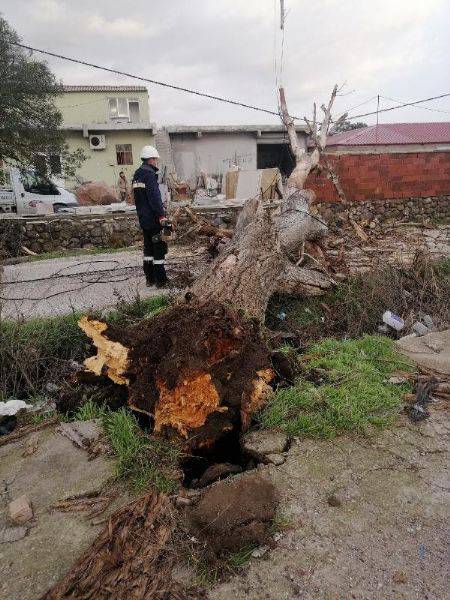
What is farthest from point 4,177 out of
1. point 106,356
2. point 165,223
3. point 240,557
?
point 240,557

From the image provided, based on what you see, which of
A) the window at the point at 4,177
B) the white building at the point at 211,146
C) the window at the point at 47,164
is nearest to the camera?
the window at the point at 47,164

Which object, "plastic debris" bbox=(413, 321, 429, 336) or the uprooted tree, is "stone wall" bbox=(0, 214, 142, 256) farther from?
"plastic debris" bbox=(413, 321, 429, 336)

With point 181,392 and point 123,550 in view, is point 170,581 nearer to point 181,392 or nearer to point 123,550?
point 123,550

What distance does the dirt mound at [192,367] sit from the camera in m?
2.72

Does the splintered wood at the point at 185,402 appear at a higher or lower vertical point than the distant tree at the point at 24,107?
lower

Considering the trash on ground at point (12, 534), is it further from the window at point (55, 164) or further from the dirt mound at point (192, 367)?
the window at point (55, 164)

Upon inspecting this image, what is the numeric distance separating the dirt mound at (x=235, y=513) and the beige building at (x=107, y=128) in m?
→ 19.7

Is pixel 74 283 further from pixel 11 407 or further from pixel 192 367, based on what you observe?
pixel 192 367

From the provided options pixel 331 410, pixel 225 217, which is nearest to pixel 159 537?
pixel 331 410

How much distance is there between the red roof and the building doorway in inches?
104

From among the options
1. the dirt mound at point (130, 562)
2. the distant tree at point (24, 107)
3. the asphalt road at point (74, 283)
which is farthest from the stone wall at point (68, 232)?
the dirt mound at point (130, 562)

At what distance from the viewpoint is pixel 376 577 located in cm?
181

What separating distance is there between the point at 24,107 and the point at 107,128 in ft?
35.0

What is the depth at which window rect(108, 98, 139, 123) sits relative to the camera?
84.8ft
